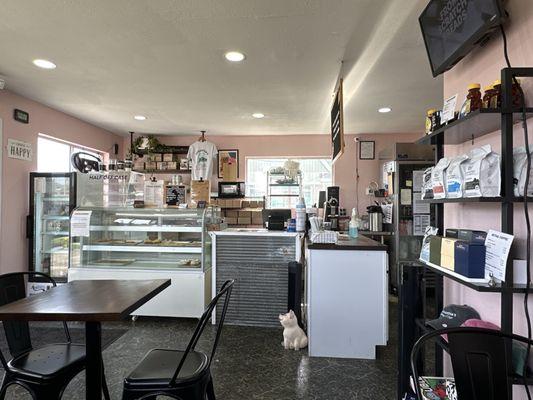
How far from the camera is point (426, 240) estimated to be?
1.69 metres

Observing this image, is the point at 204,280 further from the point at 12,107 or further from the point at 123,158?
the point at 123,158

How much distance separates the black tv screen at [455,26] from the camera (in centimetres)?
126

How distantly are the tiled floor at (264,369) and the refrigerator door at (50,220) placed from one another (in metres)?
1.78

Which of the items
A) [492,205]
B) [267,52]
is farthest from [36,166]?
[492,205]

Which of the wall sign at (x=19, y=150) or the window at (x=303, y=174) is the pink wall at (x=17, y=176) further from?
the window at (x=303, y=174)

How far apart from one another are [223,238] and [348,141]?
3402mm

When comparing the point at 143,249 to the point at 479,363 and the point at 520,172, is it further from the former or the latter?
the point at 520,172

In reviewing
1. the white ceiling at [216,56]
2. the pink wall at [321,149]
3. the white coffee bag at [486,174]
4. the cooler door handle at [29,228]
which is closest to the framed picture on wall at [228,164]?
the pink wall at [321,149]

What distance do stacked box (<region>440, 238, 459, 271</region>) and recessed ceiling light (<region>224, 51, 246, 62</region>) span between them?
2181 millimetres

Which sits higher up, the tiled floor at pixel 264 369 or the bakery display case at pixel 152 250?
the bakery display case at pixel 152 250

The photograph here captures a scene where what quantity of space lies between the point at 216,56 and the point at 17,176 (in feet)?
9.36

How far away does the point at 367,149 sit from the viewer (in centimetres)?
577

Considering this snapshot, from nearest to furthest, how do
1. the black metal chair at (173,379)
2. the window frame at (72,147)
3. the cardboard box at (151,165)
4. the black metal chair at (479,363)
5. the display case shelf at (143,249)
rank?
the black metal chair at (479,363)
the black metal chair at (173,379)
the display case shelf at (143,249)
the window frame at (72,147)
the cardboard box at (151,165)

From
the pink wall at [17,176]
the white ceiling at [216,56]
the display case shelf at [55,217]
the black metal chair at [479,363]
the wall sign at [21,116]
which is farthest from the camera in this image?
the display case shelf at [55,217]
